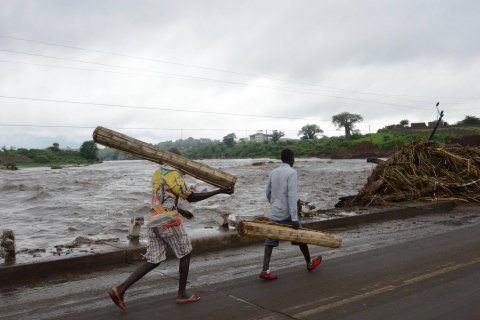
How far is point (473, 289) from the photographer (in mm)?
5086

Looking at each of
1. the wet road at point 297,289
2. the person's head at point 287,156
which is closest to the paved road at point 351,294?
the wet road at point 297,289

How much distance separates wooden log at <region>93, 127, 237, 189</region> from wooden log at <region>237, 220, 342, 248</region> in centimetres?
68

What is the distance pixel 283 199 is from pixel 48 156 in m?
111

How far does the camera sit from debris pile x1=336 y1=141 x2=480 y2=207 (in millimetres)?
14516

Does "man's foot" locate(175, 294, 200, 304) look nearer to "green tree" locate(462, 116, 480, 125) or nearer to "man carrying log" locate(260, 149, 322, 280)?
"man carrying log" locate(260, 149, 322, 280)

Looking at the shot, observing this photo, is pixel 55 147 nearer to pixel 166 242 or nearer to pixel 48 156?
pixel 48 156

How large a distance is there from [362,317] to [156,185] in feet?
8.51

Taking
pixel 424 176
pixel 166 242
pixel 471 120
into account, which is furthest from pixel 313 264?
pixel 471 120

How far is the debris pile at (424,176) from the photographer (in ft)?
47.6

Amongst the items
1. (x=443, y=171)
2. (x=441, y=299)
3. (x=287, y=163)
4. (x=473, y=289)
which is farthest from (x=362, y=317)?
(x=443, y=171)

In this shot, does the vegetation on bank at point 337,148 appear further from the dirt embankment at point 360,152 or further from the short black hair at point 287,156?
the short black hair at point 287,156

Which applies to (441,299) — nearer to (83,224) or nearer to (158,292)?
(158,292)

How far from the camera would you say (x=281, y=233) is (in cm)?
564

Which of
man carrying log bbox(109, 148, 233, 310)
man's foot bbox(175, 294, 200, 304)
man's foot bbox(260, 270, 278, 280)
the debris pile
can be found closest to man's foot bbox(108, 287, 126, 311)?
man carrying log bbox(109, 148, 233, 310)
